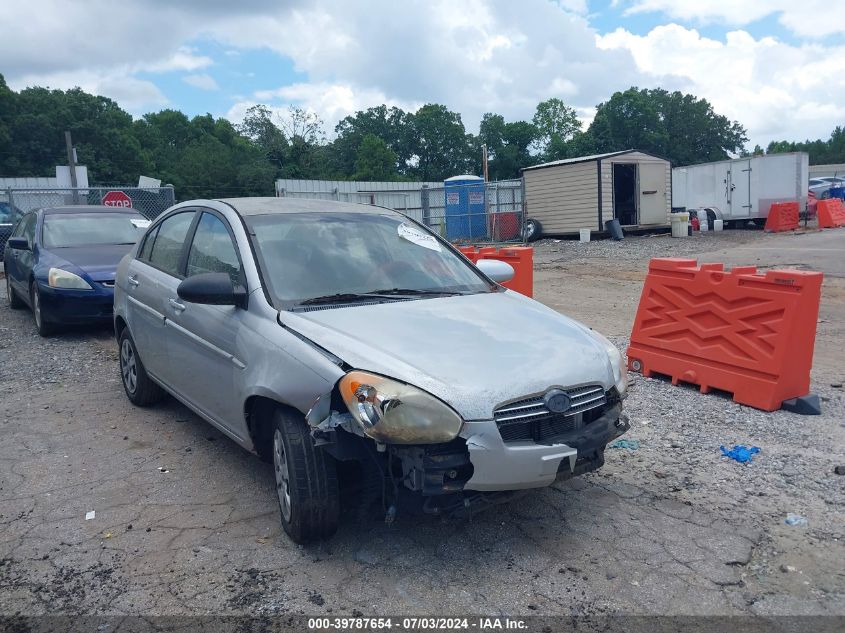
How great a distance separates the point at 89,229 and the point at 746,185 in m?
24.2

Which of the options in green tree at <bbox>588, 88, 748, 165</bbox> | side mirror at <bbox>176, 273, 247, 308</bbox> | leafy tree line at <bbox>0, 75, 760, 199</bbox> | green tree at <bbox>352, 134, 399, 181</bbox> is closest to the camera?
side mirror at <bbox>176, 273, 247, 308</bbox>

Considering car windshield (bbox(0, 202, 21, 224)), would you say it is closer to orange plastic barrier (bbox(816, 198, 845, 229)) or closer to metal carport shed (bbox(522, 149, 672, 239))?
metal carport shed (bbox(522, 149, 672, 239))

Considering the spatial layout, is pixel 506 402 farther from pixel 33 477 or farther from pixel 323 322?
pixel 33 477

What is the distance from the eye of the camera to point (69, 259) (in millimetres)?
8531

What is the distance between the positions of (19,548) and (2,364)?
4.70 meters

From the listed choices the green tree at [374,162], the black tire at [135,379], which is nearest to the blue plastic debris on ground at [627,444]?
the black tire at [135,379]

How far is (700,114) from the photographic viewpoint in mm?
81688

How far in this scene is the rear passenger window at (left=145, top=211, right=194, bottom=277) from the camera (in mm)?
4902

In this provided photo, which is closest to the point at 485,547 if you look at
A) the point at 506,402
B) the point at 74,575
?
the point at 506,402

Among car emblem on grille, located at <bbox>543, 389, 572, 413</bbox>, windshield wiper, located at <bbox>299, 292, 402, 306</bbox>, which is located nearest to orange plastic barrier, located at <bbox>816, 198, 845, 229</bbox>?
windshield wiper, located at <bbox>299, 292, 402, 306</bbox>

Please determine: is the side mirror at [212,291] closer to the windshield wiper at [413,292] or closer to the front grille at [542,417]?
the windshield wiper at [413,292]

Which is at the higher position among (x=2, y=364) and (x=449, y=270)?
(x=449, y=270)

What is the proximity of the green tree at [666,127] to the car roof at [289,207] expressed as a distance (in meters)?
78.0

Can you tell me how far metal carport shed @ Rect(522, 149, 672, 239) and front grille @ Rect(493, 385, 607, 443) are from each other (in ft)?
64.7
